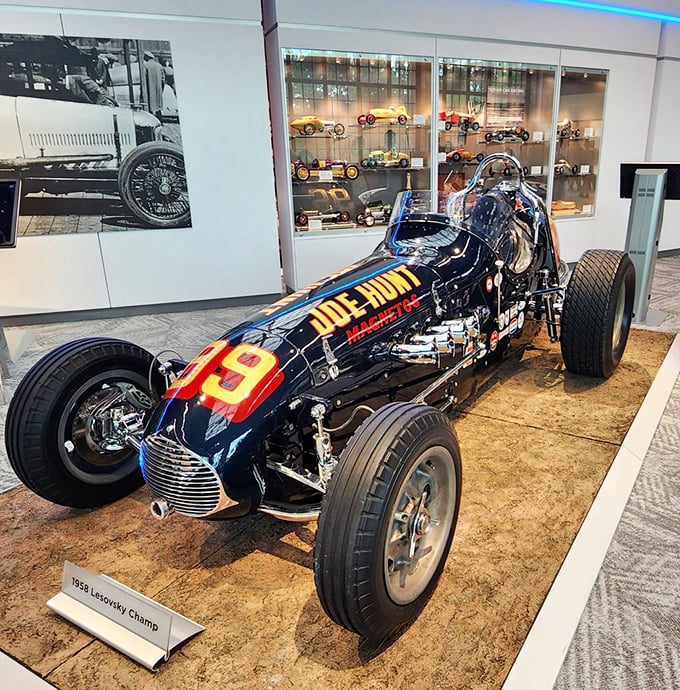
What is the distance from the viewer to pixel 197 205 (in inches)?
205

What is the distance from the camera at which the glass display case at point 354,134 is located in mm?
5469

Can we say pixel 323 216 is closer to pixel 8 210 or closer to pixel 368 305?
pixel 8 210

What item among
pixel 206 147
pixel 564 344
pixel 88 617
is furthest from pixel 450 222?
pixel 206 147

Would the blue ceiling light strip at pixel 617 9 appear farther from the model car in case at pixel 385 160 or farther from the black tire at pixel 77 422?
the black tire at pixel 77 422

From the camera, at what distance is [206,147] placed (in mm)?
5086

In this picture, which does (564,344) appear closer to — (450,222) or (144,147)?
(450,222)

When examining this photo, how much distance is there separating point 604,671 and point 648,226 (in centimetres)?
368

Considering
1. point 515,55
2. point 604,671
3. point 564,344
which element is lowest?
point 604,671

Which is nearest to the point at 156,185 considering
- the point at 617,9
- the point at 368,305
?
the point at 368,305

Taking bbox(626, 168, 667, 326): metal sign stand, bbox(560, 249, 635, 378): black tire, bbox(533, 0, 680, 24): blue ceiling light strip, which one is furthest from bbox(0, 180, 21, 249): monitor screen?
bbox(533, 0, 680, 24): blue ceiling light strip

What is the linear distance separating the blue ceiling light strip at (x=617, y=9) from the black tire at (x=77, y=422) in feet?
19.2

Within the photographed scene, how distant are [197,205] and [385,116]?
215cm

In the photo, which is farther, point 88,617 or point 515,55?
point 515,55

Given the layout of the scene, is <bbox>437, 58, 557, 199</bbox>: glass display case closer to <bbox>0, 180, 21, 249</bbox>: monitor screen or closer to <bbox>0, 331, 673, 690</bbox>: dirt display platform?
<bbox>0, 180, 21, 249</bbox>: monitor screen
